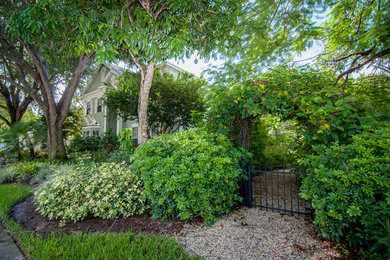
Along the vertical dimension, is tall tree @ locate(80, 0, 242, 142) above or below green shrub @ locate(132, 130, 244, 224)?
above

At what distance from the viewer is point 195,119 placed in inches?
203

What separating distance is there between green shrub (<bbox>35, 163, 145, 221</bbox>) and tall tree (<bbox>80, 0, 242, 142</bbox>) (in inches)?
80.4

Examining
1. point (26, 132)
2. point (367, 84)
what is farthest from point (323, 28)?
point (26, 132)

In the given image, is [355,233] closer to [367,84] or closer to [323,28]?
[367,84]

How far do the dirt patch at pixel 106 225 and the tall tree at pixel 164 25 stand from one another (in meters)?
2.65

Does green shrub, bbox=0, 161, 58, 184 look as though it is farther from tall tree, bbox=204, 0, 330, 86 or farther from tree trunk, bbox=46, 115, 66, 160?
tall tree, bbox=204, 0, 330, 86

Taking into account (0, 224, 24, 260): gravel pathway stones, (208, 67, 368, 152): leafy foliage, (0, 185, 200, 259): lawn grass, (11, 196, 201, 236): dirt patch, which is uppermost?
(208, 67, 368, 152): leafy foliage

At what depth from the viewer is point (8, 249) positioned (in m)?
2.46

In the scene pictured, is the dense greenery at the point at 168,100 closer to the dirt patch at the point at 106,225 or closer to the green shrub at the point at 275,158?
the green shrub at the point at 275,158

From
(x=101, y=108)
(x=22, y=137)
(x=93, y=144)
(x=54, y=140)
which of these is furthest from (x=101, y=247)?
(x=101, y=108)

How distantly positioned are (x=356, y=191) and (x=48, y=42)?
7.92m

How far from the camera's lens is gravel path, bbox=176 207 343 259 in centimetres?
222

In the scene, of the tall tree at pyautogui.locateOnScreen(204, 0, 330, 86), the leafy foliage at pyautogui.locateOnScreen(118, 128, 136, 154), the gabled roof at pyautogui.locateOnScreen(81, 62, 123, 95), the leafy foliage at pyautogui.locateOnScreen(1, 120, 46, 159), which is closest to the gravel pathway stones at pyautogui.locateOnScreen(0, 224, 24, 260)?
the leafy foliage at pyautogui.locateOnScreen(118, 128, 136, 154)

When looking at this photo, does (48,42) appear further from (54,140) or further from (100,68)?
(100,68)
